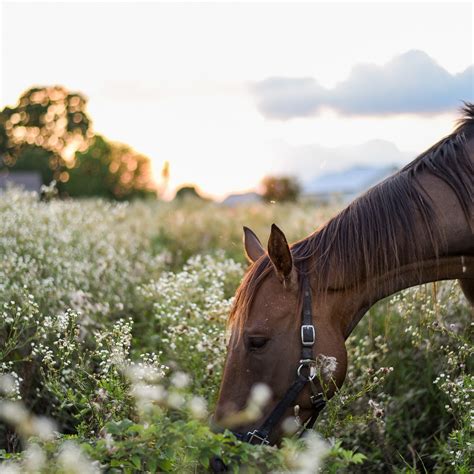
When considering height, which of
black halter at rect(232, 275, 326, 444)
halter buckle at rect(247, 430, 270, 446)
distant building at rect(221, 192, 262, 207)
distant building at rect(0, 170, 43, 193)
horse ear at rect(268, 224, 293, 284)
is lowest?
halter buckle at rect(247, 430, 270, 446)

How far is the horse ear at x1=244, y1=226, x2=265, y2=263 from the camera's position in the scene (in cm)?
350

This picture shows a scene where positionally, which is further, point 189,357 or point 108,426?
point 189,357

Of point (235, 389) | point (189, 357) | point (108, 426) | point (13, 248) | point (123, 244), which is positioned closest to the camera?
point (108, 426)

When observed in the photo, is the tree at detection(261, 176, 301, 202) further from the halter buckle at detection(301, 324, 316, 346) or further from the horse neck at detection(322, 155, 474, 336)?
the halter buckle at detection(301, 324, 316, 346)

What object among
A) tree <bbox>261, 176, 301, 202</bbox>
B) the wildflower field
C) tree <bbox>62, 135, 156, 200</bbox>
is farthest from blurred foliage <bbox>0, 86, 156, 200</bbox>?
the wildflower field

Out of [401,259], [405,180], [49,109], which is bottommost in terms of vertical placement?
[401,259]

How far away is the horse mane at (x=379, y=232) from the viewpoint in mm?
3158

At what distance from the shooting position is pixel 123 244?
7.39 m

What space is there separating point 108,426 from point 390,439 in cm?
250

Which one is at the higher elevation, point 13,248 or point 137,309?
point 13,248

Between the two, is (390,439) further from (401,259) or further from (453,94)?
(453,94)

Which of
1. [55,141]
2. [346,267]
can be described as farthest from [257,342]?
[55,141]

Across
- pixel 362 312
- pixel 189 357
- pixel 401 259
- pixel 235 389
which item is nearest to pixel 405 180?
pixel 401 259

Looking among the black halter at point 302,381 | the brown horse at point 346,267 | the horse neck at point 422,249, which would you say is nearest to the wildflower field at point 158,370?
the black halter at point 302,381
